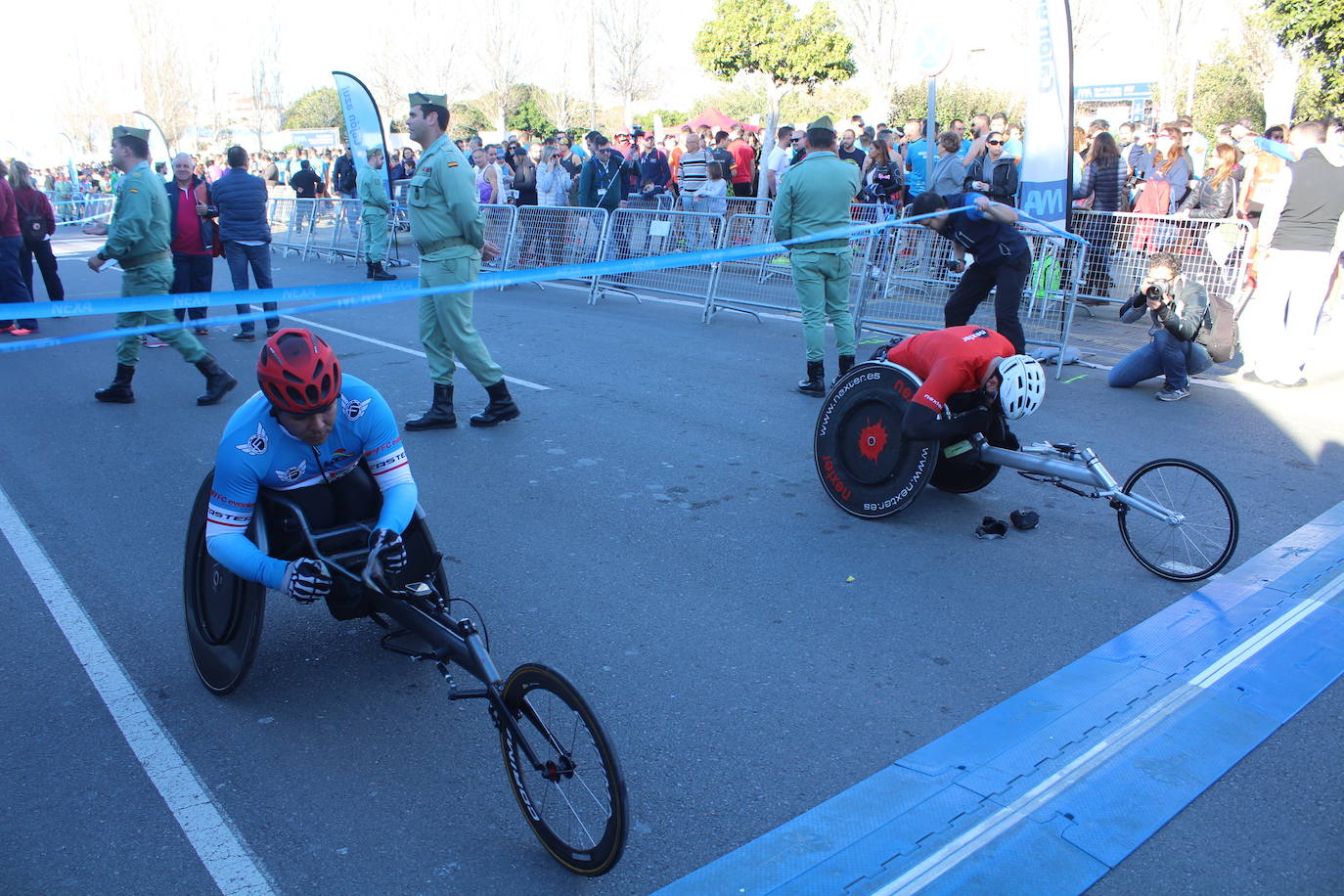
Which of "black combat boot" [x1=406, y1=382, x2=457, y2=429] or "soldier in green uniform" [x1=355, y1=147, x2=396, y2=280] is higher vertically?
"soldier in green uniform" [x1=355, y1=147, x2=396, y2=280]

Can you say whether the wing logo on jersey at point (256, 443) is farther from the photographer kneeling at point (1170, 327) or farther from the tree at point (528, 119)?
the tree at point (528, 119)

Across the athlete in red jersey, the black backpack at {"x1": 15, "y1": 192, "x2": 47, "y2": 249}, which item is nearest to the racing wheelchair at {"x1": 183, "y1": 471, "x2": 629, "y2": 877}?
the athlete in red jersey

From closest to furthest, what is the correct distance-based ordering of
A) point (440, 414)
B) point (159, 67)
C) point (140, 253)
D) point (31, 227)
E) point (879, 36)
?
1. point (440, 414)
2. point (140, 253)
3. point (31, 227)
4. point (879, 36)
5. point (159, 67)

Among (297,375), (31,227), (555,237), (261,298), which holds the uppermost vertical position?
(31,227)

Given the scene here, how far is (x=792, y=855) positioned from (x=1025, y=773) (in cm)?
87

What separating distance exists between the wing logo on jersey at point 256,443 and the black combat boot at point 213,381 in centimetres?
512

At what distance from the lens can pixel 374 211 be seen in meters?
15.3

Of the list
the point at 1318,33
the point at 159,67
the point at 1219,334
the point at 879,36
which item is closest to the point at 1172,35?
the point at 879,36

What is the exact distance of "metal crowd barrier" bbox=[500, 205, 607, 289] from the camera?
13.2 metres

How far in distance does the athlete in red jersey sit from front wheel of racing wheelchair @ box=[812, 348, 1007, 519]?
5.4 inches

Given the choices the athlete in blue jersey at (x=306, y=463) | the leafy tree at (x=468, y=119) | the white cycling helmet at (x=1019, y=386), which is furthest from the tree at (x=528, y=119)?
the athlete in blue jersey at (x=306, y=463)

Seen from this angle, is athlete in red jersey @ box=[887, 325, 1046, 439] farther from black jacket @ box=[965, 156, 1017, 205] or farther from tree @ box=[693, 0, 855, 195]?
tree @ box=[693, 0, 855, 195]

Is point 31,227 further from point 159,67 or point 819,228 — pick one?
point 159,67

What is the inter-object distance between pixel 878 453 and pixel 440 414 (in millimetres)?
3384
